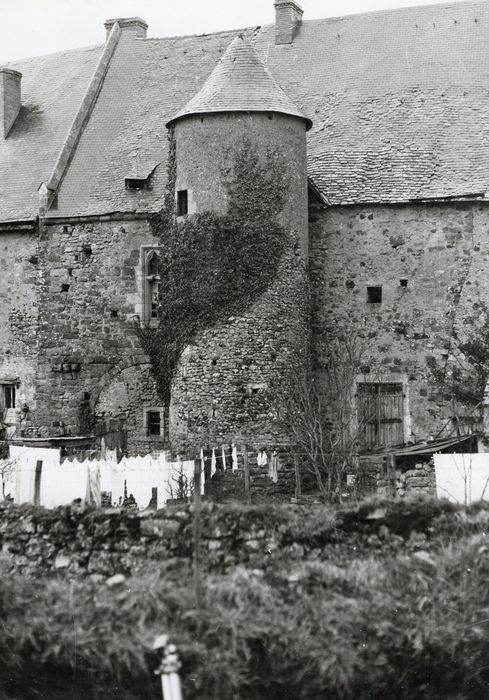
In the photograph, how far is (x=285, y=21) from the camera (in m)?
31.4

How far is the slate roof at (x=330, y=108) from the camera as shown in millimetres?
26797

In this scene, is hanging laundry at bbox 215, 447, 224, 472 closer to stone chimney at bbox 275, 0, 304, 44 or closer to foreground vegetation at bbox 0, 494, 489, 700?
foreground vegetation at bbox 0, 494, 489, 700

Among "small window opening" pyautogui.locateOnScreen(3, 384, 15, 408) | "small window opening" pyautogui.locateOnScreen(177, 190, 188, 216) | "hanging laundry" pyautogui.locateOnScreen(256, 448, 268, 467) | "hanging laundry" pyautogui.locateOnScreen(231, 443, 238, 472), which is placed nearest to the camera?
"hanging laundry" pyautogui.locateOnScreen(231, 443, 238, 472)

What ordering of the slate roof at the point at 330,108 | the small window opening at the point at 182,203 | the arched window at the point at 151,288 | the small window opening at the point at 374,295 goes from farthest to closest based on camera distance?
the arched window at the point at 151,288
the slate roof at the point at 330,108
the small window opening at the point at 374,295
the small window opening at the point at 182,203

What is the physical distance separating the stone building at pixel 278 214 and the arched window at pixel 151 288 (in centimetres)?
5

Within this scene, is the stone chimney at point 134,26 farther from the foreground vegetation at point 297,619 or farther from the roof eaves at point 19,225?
the foreground vegetation at point 297,619

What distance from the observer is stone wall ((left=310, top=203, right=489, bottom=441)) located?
84.5 ft

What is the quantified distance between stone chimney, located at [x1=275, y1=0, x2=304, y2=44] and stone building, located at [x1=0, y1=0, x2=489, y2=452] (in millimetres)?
57

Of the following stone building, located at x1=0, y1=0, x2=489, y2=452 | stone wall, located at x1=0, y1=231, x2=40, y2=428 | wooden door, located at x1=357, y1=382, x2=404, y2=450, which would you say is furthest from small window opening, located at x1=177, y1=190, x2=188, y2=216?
wooden door, located at x1=357, y1=382, x2=404, y2=450

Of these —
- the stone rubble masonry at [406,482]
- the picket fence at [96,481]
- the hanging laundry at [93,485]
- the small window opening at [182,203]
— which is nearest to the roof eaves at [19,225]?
the small window opening at [182,203]

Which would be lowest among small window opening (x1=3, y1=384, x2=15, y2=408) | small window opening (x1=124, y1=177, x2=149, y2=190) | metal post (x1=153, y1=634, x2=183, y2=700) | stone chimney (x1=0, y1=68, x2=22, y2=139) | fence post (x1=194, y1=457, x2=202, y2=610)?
metal post (x1=153, y1=634, x2=183, y2=700)

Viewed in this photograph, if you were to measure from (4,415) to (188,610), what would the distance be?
682 inches

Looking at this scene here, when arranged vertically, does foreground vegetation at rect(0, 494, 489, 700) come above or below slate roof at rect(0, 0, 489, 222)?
below

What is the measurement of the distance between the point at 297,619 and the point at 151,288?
53.7 ft
